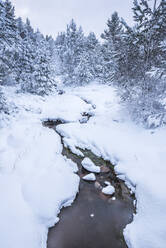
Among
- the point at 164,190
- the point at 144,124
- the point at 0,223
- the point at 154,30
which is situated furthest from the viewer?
the point at 144,124

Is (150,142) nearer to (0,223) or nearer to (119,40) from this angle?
(0,223)

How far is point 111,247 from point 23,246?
6.96ft

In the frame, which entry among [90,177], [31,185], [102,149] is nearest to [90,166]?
[90,177]

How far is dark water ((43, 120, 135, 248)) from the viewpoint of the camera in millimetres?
3502

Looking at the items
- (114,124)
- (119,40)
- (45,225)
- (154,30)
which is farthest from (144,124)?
(45,225)

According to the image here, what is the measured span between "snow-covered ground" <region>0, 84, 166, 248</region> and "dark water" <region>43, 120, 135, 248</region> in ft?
0.90

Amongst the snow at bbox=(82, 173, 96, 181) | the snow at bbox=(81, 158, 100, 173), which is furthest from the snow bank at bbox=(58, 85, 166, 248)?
the snow at bbox=(82, 173, 96, 181)

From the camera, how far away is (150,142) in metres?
6.36

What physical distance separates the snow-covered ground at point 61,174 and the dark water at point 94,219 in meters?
0.27

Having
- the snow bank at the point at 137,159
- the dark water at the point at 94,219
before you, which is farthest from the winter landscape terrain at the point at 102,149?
the dark water at the point at 94,219

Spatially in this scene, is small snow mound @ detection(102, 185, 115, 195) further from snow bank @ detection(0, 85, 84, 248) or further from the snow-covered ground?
snow bank @ detection(0, 85, 84, 248)

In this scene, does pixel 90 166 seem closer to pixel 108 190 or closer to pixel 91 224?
pixel 108 190

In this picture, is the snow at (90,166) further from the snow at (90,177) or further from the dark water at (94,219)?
the dark water at (94,219)

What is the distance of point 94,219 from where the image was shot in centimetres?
414
